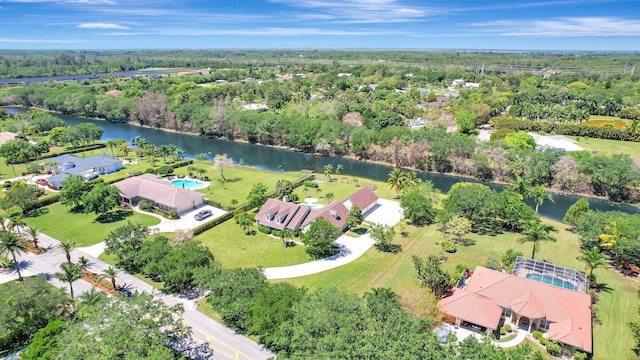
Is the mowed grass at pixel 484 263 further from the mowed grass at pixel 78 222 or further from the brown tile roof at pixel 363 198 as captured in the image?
the mowed grass at pixel 78 222

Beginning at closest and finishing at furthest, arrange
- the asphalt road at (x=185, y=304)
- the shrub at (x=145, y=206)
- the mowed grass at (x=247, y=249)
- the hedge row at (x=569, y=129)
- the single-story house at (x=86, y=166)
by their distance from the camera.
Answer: the asphalt road at (x=185, y=304)
the mowed grass at (x=247, y=249)
the shrub at (x=145, y=206)
the single-story house at (x=86, y=166)
the hedge row at (x=569, y=129)

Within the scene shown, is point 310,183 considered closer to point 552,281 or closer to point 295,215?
point 295,215

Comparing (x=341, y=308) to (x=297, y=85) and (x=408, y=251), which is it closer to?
(x=408, y=251)

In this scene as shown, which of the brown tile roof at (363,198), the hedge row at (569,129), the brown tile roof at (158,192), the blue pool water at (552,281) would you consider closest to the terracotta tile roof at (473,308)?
the blue pool water at (552,281)

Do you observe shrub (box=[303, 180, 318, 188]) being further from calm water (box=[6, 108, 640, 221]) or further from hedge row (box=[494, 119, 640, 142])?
hedge row (box=[494, 119, 640, 142])

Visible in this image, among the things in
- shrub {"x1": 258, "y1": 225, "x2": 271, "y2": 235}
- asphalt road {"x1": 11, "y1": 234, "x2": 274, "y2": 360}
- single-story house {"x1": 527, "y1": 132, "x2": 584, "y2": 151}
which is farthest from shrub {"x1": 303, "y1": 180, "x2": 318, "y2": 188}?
single-story house {"x1": 527, "y1": 132, "x2": 584, "y2": 151}

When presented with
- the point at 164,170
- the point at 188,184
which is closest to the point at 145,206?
the point at 188,184

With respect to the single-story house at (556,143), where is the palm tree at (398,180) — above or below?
below
